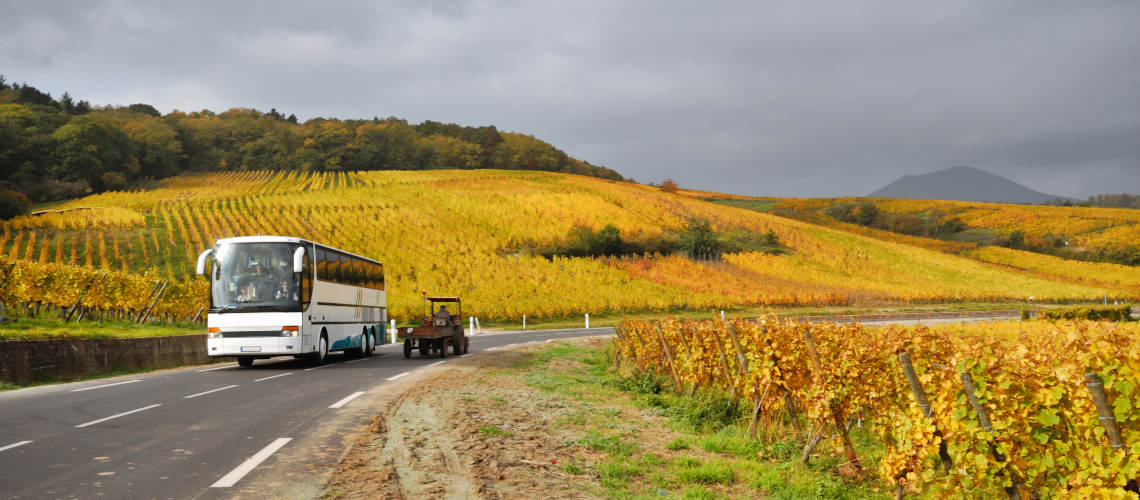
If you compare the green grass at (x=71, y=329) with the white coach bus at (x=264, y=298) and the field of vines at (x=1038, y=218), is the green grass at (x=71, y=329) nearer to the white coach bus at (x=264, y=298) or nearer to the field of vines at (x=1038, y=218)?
the white coach bus at (x=264, y=298)

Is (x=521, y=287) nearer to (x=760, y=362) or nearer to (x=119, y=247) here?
(x=119, y=247)

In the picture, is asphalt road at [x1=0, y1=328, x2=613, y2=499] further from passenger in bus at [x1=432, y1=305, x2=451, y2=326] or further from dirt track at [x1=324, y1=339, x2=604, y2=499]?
passenger in bus at [x1=432, y1=305, x2=451, y2=326]

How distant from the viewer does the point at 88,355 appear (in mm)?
17375

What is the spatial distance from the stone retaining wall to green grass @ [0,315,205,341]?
1.26 meters

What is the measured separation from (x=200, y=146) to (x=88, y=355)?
10212 centimetres

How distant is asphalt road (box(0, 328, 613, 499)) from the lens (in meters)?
6.34

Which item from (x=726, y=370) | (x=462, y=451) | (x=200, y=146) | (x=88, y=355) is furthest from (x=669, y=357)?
(x=200, y=146)

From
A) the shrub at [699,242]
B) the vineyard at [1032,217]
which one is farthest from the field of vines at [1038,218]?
the shrub at [699,242]

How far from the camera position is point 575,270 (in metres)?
54.4

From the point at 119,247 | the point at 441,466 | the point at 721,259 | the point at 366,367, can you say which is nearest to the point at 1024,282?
the point at 721,259

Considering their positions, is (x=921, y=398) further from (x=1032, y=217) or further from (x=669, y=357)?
(x=1032, y=217)

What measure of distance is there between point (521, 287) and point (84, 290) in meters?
28.9

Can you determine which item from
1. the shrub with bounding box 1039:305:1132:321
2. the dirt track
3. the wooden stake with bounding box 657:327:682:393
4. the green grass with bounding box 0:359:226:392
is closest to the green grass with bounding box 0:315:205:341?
the green grass with bounding box 0:359:226:392

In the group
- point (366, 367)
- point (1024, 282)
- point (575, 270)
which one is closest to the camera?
point (366, 367)
